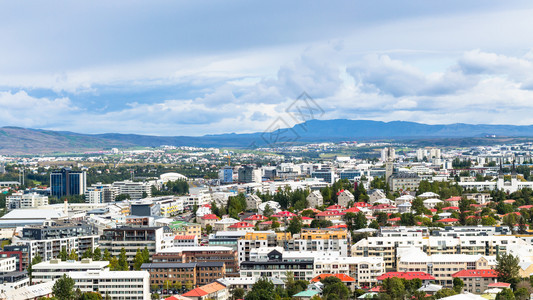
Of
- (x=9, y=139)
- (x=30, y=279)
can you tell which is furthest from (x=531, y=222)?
(x=9, y=139)

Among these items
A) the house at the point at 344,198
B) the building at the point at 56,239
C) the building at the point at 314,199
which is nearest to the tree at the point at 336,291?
the building at the point at 56,239

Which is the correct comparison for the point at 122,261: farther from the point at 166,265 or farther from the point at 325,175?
the point at 325,175

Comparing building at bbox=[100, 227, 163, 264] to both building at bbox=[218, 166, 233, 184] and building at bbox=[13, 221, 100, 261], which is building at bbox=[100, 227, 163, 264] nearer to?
building at bbox=[13, 221, 100, 261]

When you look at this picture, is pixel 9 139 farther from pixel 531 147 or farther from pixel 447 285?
pixel 447 285

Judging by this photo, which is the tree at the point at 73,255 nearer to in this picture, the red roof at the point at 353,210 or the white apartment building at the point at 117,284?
the white apartment building at the point at 117,284

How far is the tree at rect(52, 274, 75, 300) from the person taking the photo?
76.4 ft

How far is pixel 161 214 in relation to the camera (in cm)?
4403

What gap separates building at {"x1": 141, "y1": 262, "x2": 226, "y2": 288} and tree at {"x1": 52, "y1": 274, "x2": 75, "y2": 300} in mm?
3564

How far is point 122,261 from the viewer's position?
28.3 m

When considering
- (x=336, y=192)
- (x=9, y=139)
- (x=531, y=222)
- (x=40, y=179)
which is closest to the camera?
(x=531, y=222)

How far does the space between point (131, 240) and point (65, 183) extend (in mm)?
32567

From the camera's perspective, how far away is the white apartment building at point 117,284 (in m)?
24.7

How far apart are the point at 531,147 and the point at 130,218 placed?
106m

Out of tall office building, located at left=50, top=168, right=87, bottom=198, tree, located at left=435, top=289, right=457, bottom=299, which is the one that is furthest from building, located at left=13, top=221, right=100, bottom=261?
tall office building, located at left=50, top=168, right=87, bottom=198
